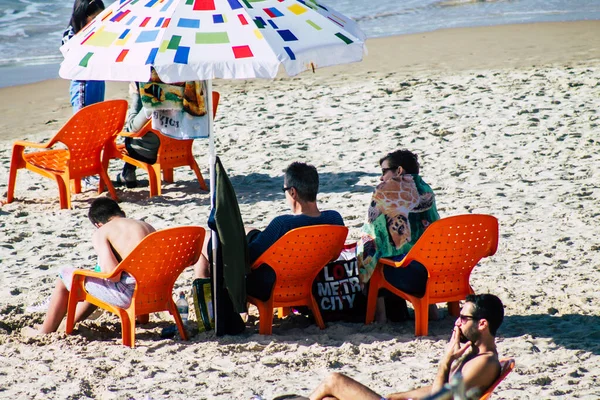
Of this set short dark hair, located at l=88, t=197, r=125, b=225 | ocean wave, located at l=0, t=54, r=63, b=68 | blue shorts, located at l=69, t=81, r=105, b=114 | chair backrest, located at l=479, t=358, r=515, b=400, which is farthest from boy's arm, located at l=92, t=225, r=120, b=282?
ocean wave, located at l=0, t=54, r=63, b=68

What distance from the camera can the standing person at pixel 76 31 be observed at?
312 inches

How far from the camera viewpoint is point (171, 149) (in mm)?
8047

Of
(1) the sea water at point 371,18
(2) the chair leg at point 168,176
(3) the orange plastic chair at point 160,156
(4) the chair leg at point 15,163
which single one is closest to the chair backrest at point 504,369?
(3) the orange plastic chair at point 160,156

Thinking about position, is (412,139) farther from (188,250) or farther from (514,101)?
(188,250)

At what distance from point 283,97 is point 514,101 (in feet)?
9.97

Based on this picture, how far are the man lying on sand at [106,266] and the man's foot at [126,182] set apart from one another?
3099mm

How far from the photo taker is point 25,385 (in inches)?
177

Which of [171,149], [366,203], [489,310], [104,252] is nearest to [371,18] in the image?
[171,149]

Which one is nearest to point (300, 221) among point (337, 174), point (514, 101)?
point (337, 174)

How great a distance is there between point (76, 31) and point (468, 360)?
18.0 feet

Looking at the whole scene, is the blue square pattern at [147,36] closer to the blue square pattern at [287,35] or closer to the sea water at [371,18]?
the blue square pattern at [287,35]

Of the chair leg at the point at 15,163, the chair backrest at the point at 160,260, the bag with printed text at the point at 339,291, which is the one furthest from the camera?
the chair leg at the point at 15,163

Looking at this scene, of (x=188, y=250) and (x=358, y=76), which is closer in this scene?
(x=188, y=250)

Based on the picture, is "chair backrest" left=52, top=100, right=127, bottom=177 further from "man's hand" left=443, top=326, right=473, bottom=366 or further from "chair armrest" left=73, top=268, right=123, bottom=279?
"man's hand" left=443, top=326, right=473, bottom=366
